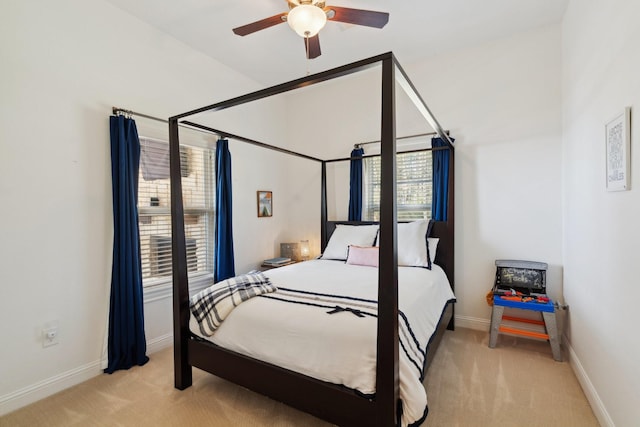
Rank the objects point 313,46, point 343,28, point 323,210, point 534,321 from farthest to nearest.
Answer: point 323,210 → point 534,321 → point 343,28 → point 313,46

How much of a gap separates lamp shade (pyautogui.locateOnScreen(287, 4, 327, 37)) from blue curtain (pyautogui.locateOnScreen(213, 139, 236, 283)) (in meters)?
1.58

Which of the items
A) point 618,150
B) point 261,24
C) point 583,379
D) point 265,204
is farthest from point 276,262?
point 618,150

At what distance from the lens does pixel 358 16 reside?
6.52ft

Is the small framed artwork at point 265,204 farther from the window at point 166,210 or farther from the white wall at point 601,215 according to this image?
the white wall at point 601,215

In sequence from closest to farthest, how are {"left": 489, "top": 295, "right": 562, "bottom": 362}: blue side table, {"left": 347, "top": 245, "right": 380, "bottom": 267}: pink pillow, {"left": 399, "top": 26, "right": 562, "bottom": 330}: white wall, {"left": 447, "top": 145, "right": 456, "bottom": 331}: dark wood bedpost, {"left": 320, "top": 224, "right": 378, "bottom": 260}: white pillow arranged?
{"left": 489, "top": 295, "right": 562, "bottom": 362}: blue side table < {"left": 399, "top": 26, "right": 562, "bottom": 330}: white wall < {"left": 347, "top": 245, "right": 380, "bottom": 267}: pink pillow < {"left": 447, "top": 145, "right": 456, "bottom": 331}: dark wood bedpost < {"left": 320, "top": 224, "right": 378, "bottom": 260}: white pillow

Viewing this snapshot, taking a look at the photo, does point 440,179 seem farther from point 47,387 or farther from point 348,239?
point 47,387

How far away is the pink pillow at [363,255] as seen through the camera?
9.59 feet

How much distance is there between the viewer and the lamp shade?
1.88 meters

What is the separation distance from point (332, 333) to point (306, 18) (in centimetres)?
189

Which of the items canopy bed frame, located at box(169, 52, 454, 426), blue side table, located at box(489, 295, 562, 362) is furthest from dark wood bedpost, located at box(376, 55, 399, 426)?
blue side table, located at box(489, 295, 562, 362)

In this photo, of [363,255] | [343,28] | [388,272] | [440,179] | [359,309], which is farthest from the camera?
[440,179]

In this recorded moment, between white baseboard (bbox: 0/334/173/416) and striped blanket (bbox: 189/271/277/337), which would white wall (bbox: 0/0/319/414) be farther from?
striped blanket (bbox: 189/271/277/337)

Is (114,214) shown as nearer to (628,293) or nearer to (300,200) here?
(300,200)

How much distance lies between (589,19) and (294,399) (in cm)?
295
